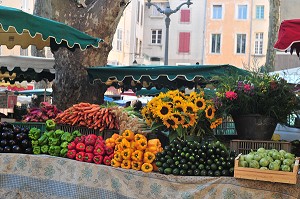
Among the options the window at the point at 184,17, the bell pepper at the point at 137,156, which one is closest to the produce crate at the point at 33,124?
the bell pepper at the point at 137,156

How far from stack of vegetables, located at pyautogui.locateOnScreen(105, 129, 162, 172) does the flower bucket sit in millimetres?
1046

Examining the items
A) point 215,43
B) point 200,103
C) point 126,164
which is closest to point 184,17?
point 215,43

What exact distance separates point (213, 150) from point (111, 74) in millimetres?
4298

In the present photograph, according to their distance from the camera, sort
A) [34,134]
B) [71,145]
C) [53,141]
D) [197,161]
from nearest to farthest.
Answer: [197,161] < [71,145] < [53,141] < [34,134]

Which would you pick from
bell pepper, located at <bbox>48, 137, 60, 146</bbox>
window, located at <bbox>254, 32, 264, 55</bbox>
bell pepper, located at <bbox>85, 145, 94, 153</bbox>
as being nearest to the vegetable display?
bell pepper, located at <bbox>48, 137, 60, 146</bbox>

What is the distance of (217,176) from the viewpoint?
16.3 feet

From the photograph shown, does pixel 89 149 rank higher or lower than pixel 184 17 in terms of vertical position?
lower

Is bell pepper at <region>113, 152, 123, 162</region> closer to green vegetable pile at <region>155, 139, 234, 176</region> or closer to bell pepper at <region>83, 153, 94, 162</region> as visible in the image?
bell pepper at <region>83, 153, 94, 162</region>

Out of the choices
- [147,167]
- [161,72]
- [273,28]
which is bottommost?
[147,167]

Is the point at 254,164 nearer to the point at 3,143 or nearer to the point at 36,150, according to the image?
the point at 36,150

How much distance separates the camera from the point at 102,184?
5.25 metres

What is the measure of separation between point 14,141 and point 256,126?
303cm

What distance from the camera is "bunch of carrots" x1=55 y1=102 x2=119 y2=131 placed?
6164mm

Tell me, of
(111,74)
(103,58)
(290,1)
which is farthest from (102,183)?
(290,1)
